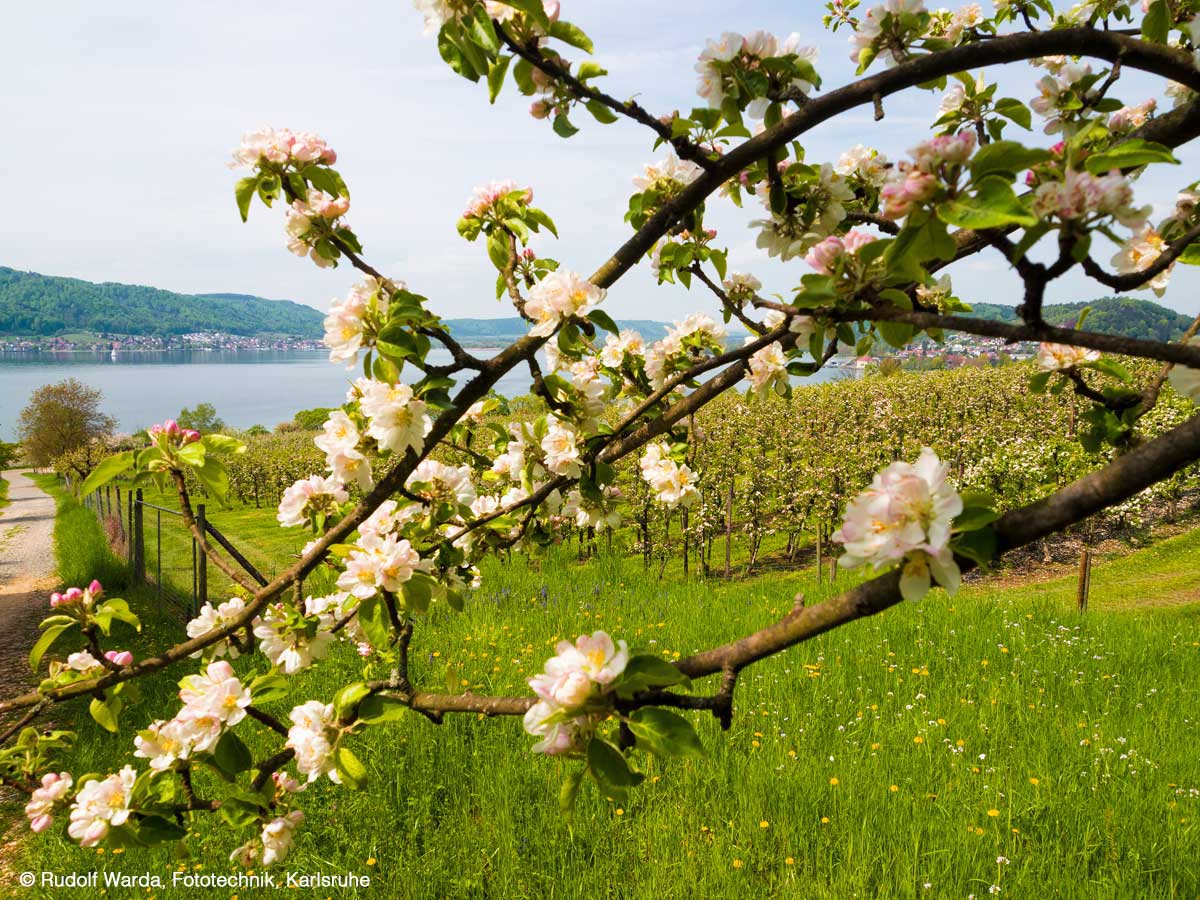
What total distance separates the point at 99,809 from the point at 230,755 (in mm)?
257

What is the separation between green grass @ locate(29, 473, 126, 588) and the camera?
1002cm

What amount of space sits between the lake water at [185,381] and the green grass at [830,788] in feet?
204

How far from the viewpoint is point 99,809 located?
1.25 metres

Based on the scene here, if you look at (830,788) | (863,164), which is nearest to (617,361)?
(863,164)

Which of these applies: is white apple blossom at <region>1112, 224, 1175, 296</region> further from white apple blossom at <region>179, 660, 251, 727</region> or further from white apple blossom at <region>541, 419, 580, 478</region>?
white apple blossom at <region>179, 660, 251, 727</region>

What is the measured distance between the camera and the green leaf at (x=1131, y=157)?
0.66 meters

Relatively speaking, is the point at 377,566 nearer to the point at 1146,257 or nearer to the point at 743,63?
the point at 743,63

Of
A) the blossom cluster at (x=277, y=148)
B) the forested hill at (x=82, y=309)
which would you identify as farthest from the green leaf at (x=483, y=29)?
the forested hill at (x=82, y=309)

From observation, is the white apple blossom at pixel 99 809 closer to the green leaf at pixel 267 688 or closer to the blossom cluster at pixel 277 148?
the green leaf at pixel 267 688

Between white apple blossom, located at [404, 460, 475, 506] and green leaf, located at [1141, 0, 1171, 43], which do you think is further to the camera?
white apple blossom, located at [404, 460, 475, 506]

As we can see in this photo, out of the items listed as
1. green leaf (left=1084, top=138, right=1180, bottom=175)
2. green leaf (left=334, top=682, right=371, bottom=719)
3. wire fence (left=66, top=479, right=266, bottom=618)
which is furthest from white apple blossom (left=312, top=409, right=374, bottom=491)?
wire fence (left=66, top=479, right=266, bottom=618)

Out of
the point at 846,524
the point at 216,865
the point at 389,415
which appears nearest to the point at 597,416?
the point at 389,415

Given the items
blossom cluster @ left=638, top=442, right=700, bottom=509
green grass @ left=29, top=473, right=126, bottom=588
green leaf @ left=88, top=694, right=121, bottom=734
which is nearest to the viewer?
green leaf @ left=88, top=694, right=121, bottom=734

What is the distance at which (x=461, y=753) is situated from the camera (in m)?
3.63
